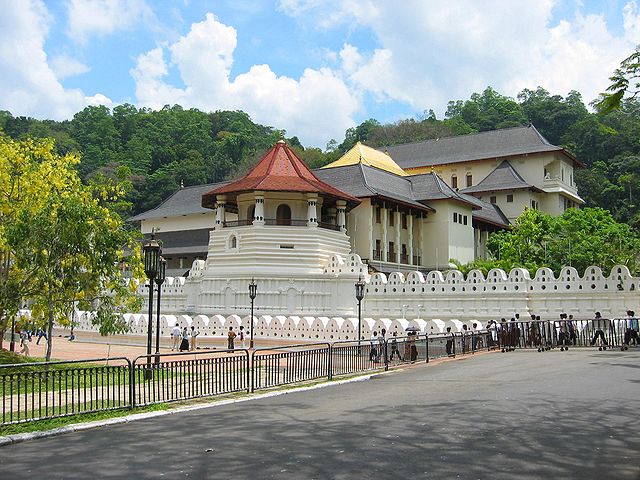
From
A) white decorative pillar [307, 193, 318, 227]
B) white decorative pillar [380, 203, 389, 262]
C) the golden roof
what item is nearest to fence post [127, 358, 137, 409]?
white decorative pillar [307, 193, 318, 227]

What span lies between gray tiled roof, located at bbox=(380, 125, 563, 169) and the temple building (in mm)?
113

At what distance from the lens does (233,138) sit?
106 m

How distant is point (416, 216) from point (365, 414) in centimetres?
3944

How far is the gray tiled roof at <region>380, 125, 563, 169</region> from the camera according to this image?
218 feet

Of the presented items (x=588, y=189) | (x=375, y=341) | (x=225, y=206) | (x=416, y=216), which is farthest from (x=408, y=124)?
(x=375, y=341)

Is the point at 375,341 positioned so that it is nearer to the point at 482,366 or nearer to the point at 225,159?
the point at 482,366

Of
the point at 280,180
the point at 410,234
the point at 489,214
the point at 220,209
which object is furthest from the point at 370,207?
the point at 489,214

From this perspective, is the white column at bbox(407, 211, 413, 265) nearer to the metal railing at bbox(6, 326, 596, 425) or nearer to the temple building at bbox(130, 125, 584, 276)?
the temple building at bbox(130, 125, 584, 276)

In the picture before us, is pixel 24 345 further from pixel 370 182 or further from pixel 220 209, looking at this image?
pixel 370 182

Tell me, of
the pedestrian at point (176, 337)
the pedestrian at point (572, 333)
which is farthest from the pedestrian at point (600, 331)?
the pedestrian at point (176, 337)

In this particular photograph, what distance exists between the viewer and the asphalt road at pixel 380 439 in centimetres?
741

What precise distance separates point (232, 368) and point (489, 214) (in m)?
46.6

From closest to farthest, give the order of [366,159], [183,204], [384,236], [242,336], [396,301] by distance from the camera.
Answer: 1. [242,336]
2. [396,301]
3. [384,236]
4. [366,159]
5. [183,204]

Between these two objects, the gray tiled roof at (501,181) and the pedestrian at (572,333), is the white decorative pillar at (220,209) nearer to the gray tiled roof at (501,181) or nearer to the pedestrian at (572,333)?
the pedestrian at (572,333)
